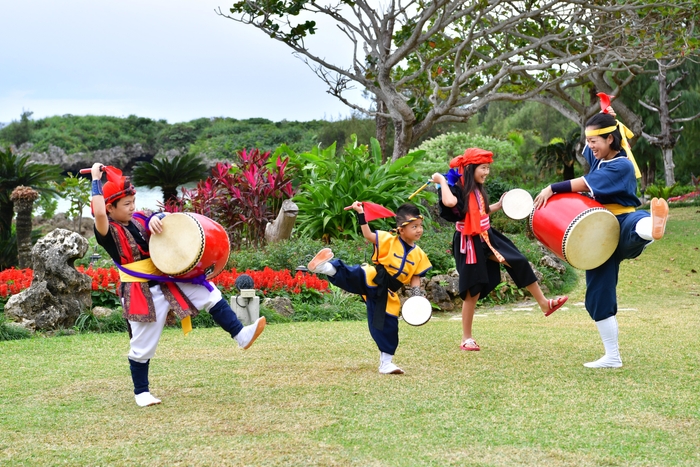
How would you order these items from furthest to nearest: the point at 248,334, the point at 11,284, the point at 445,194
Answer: the point at 11,284, the point at 445,194, the point at 248,334

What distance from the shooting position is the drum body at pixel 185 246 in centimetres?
422

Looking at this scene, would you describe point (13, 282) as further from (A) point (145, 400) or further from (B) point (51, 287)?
(A) point (145, 400)

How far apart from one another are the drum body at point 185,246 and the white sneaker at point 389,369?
132cm

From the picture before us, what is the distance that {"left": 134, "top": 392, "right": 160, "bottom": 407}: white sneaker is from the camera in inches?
163

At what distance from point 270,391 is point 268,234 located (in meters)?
6.23

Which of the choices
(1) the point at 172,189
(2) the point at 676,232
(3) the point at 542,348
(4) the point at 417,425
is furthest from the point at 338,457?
(2) the point at 676,232

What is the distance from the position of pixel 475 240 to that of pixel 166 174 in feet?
30.7

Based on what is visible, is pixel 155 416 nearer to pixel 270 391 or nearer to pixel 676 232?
pixel 270 391

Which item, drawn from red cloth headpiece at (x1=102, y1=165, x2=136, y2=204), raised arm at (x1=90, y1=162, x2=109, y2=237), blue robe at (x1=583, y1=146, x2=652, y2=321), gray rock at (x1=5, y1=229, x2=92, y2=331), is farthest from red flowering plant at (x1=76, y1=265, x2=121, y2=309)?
blue robe at (x1=583, y1=146, x2=652, y2=321)

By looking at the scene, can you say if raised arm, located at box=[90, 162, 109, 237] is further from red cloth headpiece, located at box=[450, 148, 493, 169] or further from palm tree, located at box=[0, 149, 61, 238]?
palm tree, located at box=[0, 149, 61, 238]

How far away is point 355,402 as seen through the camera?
4129 mm

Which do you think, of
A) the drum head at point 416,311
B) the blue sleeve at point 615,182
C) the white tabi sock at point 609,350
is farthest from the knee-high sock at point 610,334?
the drum head at point 416,311

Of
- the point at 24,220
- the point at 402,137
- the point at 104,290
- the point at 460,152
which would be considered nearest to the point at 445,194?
the point at 104,290

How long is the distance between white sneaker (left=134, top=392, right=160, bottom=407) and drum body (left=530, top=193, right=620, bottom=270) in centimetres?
268
